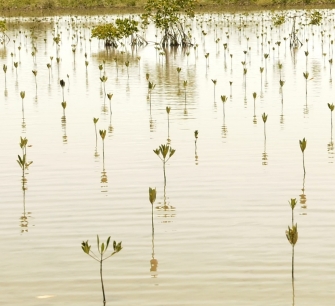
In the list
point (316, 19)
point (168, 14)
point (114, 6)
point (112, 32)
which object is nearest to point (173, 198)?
point (112, 32)

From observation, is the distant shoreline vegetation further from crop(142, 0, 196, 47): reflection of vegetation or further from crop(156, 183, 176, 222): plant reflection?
crop(156, 183, 176, 222): plant reflection

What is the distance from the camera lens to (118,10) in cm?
6444

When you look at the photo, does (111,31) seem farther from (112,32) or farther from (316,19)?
(316,19)

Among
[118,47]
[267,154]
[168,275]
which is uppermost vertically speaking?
[118,47]

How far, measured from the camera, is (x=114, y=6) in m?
68.4

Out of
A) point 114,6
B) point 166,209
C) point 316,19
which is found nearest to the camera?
point 166,209

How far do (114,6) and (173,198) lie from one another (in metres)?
60.0

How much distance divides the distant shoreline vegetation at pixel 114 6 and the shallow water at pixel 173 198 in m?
42.3

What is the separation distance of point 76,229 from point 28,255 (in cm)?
91

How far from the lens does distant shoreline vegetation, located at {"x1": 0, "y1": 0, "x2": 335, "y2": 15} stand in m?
62.6

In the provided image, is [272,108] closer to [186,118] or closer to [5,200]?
[186,118]

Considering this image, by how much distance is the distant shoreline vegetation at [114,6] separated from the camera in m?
62.6

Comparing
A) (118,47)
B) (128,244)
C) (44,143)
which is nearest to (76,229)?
(128,244)

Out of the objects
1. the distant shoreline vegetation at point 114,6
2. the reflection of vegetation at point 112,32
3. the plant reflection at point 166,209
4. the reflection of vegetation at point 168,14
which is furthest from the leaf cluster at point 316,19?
the plant reflection at point 166,209
